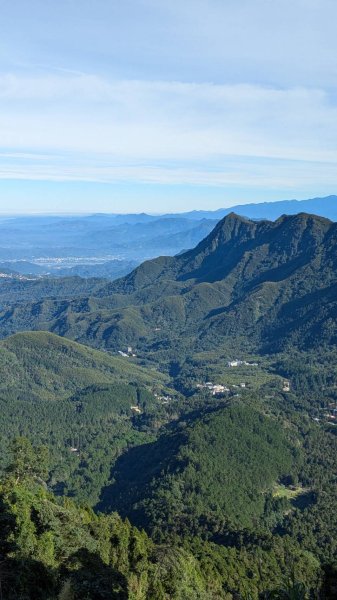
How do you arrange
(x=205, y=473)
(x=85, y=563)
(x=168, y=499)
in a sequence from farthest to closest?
(x=205, y=473)
(x=168, y=499)
(x=85, y=563)

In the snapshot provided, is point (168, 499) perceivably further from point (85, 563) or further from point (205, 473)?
point (85, 563)

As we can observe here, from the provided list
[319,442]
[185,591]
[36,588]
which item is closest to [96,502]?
[319,442]

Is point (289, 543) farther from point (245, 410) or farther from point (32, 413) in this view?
point (32, 413)

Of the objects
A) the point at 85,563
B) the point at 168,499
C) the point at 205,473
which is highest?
the point at 85,563

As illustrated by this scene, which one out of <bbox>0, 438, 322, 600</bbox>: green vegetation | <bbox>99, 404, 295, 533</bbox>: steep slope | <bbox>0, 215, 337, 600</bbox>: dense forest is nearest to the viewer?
<bbox>0, 438, 322, 600</bbox>: green vegetation

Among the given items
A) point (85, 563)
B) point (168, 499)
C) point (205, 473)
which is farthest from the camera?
point (205, 473)

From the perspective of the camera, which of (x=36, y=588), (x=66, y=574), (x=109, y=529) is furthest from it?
(x=109, y=529)

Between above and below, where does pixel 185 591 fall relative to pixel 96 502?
above

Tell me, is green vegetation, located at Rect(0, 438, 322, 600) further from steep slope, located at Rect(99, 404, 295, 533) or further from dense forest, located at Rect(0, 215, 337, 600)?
steep slope, located at Rect(99, 404, 295, 533)

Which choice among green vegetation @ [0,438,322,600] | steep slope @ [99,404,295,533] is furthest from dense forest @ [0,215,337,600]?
steep slope @ [99,404,295,533]

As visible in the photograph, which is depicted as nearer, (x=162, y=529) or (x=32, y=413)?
(x=162, y=529)

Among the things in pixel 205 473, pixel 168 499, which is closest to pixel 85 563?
pixel 168 499
